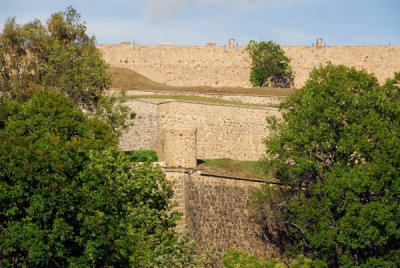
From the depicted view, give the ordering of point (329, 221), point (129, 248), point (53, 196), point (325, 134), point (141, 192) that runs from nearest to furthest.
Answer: point (53, 196), point (129, 248), point (141, 192), point (329, 221), point (325, 134)

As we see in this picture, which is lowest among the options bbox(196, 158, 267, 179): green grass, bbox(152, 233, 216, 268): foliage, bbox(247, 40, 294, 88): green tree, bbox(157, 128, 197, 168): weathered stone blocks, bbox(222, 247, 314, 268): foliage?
bbox(222, 247, 314, 268): foliage

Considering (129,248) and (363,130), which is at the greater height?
(363,130)

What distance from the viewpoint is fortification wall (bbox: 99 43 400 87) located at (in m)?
76.8

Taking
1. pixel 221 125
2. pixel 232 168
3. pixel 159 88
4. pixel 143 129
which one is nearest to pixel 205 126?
pixel 221 125

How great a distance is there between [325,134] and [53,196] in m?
19.2

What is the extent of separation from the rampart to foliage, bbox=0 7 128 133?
150 inches

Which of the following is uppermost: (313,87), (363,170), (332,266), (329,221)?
(313,87)

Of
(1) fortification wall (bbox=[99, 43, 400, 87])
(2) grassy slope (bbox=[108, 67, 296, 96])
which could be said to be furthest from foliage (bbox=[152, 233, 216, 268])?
(1) fortification wall (bbox=[99, 43, 400, 87])

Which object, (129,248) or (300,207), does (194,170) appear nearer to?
(300,207)

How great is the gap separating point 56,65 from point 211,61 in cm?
3268

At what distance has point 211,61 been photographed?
7800cm

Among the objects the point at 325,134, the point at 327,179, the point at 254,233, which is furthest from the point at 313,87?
the point at 254,233

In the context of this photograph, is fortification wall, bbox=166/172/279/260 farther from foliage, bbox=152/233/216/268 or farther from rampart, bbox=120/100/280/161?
rampart, bbox=120/100/280/161

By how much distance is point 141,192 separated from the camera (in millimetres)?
30828
